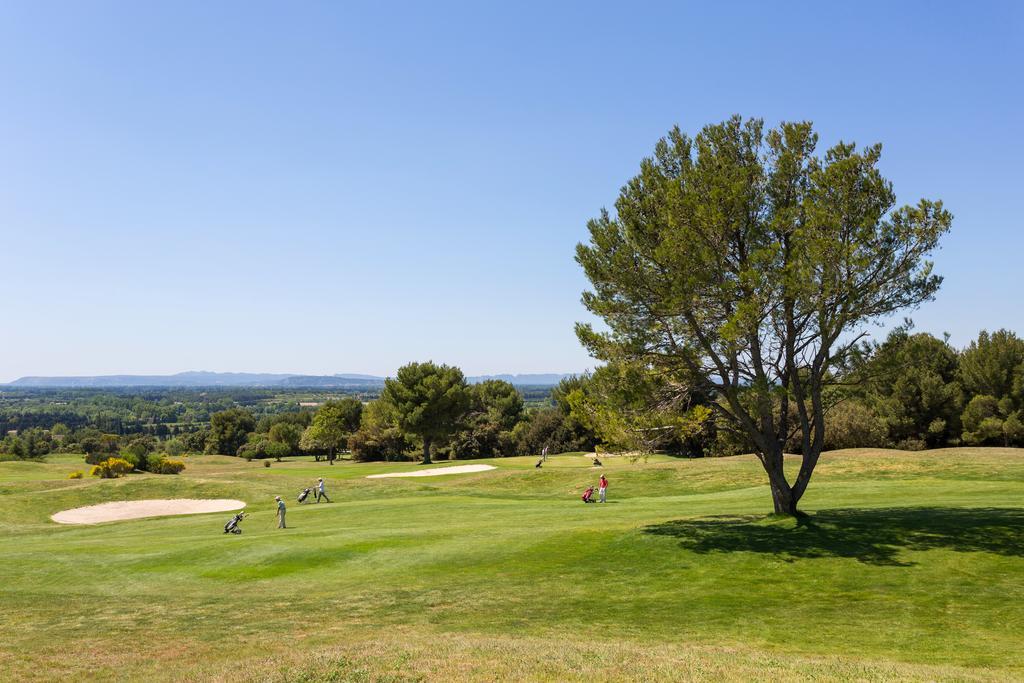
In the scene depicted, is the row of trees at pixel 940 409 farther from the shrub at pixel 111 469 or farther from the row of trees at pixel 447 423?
the shrub at pixel 111 469

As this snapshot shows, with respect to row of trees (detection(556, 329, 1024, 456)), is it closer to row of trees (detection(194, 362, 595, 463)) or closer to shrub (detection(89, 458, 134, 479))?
row of trees (detection(194, 362, 595, 463))

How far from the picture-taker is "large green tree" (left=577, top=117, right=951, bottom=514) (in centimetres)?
2241

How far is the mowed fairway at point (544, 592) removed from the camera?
13.0m

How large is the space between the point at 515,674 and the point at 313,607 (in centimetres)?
985

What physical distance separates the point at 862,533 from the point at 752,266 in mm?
9822

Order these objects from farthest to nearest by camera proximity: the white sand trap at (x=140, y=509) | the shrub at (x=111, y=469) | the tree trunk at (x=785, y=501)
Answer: the shrub at (x=111, y=469) → the white sand trap at (x=140, y=509) → the tree trunk at (x=785, y=501)

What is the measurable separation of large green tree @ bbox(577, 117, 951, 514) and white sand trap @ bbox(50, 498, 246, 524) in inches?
1200

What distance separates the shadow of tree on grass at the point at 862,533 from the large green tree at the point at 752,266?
1.95 meters

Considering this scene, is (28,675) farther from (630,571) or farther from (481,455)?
(481,455)

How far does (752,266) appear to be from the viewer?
23562 millimetres

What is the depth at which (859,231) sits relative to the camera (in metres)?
22.2

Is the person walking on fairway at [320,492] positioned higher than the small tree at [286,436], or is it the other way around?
the person walking on fairway at [320,492]

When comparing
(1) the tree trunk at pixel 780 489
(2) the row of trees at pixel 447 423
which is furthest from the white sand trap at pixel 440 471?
(1) the tree trunk at pixel 780 489

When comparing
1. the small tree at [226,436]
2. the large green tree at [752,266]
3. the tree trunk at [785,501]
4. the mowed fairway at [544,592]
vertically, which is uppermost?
the large green tree at [752,266]
